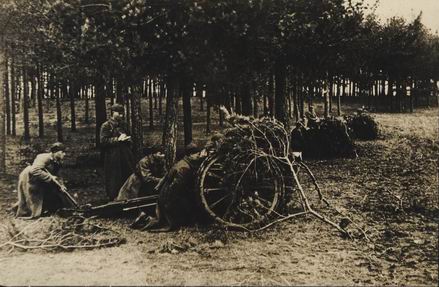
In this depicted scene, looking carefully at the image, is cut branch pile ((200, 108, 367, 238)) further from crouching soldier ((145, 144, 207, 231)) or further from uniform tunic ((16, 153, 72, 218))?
uniform tunic ((16, 153, 72, 218))

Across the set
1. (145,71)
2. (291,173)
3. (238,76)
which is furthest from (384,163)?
(145,71)

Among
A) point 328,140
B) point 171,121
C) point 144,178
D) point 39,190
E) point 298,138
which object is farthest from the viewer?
point 298,138

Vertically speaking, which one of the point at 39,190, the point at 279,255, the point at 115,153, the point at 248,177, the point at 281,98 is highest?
the point at 281,98

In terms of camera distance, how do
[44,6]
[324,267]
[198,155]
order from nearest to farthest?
[324,267] → [198,155] → [44,6]

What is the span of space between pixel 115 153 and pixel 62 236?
288cm

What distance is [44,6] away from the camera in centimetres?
995

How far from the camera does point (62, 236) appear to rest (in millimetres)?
7895

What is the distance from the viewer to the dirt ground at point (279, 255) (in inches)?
247

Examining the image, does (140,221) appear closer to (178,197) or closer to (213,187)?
(178,197)

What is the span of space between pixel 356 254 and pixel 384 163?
8120 millimetres

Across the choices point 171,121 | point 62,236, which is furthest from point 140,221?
point 171,121

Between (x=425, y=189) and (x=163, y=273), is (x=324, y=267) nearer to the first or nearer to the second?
(x=163, y=273)

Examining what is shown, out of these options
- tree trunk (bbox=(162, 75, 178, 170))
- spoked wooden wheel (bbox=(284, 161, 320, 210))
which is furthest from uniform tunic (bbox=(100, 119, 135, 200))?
spoked wooden wheel (bbox=(284, 161, 320, 210))

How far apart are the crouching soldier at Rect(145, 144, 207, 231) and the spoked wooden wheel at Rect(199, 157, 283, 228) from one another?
1.00 feet
